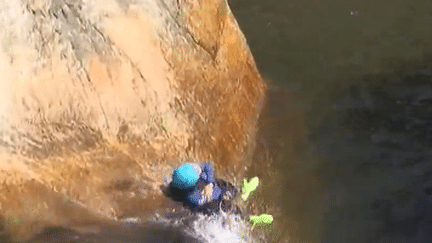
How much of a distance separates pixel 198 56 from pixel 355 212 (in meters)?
2.13

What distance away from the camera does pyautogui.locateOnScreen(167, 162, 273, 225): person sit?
5.20 metres

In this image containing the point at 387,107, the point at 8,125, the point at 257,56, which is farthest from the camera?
the point at 257,56

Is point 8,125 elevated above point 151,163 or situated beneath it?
elevated above

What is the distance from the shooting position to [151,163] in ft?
18.0

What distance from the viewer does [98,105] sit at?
5250 millimetres

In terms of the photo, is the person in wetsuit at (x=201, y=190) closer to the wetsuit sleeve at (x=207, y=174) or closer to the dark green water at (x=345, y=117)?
the wetsuit sleeve at (x=207, y=174)

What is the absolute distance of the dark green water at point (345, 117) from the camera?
5586 millimetres

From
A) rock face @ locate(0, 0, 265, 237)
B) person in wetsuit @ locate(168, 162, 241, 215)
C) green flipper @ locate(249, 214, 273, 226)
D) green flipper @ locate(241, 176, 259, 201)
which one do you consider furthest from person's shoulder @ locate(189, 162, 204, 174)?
green flipper @ locate(249, 214, 273, 226)

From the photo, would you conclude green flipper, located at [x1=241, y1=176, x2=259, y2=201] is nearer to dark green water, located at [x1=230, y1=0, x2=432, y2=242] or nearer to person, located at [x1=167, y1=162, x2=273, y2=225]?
person, located at [x1=167, y1=162, x2=273, y2=225]

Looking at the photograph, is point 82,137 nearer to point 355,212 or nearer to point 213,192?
point 213,192

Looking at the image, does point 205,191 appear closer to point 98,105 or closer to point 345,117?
point 98,105

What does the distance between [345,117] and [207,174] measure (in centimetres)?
201

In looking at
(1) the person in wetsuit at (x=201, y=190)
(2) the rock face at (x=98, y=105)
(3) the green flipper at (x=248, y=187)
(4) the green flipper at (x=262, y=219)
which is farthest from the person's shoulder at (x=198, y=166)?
(4) the green flipper at (x=262, y=219)

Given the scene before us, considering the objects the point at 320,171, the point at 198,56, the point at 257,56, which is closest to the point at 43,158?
the point at 198,56
